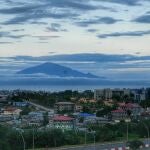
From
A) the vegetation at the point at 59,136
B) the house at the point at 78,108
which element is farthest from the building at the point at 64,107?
the vegetation at the point at 59,136

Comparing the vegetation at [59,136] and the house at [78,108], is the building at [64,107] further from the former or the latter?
the vegetation at [59,136]

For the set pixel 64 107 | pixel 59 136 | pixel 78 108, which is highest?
pixel 64 107

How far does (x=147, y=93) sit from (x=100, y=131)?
65.7 metres

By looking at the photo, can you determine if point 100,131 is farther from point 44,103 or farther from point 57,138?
point 44,103

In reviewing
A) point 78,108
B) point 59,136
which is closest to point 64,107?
point 78,108

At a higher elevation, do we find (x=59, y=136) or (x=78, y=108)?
(x=78, y=108)

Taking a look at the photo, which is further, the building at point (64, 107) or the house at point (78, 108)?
the building at point (64, 107)

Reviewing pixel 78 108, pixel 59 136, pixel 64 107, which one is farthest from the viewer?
pixel 64 107

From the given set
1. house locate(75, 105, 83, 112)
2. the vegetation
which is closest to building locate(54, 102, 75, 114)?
house locate(75, 105, 83, 112)

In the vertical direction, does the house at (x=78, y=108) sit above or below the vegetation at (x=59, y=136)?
above

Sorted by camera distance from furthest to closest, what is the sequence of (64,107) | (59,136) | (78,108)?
(64,107) < (78,108) < (59,136)

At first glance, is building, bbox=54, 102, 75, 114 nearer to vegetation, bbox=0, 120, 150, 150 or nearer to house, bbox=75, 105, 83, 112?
house, bbox=75, 105, 83, 112

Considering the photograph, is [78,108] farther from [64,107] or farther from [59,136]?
[59,136]

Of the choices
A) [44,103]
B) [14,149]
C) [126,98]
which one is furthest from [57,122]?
[126,98]
